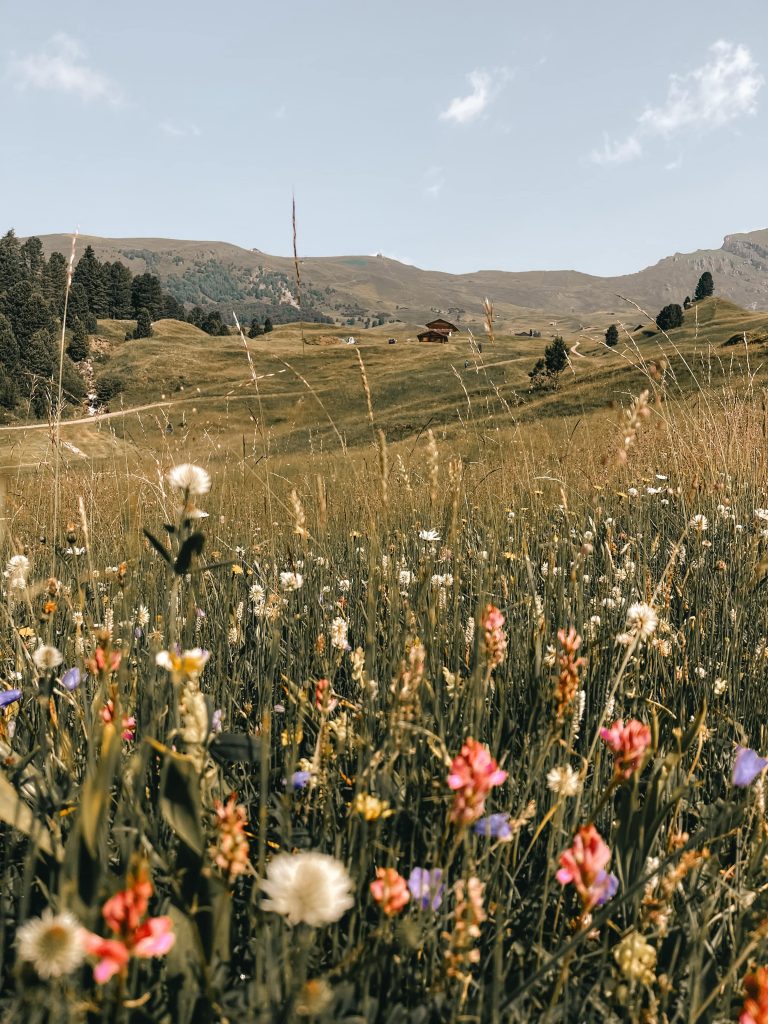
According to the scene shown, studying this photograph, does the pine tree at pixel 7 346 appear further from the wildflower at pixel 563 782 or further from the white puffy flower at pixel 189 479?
the wildflower at pixel 563 782

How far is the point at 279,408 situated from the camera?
4688 cm

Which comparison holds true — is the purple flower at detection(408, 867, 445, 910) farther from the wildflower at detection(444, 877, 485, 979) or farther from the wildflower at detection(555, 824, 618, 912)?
the wildflower at detection(555, 824, 618, 912)

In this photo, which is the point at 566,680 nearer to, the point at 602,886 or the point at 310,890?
the point at 602,886

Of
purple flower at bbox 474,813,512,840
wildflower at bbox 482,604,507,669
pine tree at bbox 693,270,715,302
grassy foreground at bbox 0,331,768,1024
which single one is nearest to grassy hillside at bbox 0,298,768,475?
grassy foreground at bbox 0,331,768,1024

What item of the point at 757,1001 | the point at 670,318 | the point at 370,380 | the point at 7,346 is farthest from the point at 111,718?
the point at 7,346

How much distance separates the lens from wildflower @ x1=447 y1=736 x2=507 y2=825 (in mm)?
851

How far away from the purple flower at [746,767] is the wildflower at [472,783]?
0.55m

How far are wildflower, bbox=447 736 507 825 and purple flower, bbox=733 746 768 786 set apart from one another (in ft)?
1.82

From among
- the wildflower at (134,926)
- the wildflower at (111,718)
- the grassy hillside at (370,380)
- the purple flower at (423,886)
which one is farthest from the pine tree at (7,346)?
the wildflower at (134,926)

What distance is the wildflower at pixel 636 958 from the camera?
3.12ft

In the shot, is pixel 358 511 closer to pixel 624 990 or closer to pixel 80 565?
pixel 80 565

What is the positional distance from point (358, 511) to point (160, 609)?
2295mm

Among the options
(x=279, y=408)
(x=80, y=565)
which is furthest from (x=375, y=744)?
(x=279, y=408)

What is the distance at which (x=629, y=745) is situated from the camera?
1.05 metres
